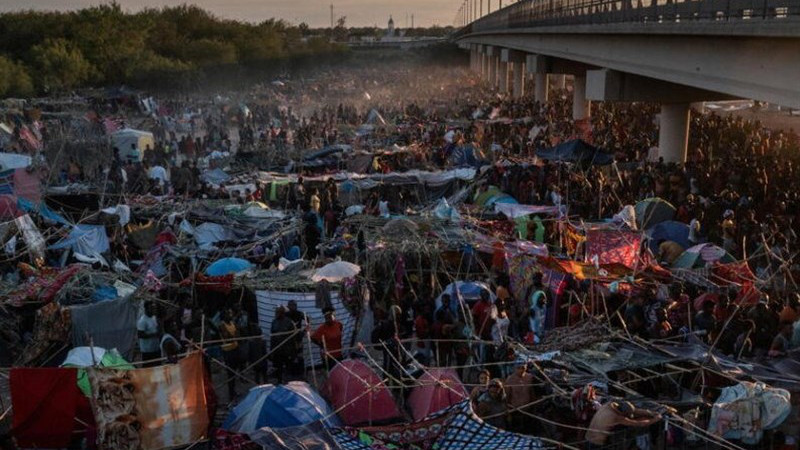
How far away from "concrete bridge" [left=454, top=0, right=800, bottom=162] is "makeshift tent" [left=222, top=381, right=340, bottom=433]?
30.2 feet

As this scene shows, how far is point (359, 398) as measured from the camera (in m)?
9.04

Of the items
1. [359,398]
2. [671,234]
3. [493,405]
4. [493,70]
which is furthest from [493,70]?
[493,405]

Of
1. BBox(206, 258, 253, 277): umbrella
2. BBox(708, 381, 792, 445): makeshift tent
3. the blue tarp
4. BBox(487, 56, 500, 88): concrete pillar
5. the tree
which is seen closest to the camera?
BBox(708, 381, 792, 445): makeshift tent

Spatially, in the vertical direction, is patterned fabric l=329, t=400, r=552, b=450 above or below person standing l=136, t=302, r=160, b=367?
above

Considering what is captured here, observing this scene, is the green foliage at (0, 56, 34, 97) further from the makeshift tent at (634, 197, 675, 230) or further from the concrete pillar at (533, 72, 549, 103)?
the makeshift tent at (634, 197, 675, 230)

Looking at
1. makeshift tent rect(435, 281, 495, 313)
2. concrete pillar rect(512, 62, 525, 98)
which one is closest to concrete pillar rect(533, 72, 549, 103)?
concrete pillar rect(512, 62, 525, 98)

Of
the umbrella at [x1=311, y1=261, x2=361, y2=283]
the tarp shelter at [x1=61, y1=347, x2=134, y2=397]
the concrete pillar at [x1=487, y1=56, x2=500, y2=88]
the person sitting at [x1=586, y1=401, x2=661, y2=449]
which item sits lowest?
the concrete pillar at [x1=487, y1=56, x2=500, y2=88]

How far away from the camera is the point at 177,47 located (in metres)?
79.1

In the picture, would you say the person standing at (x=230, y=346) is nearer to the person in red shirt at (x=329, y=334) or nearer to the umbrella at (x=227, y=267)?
the person in red shirt at (x=329, y=334)

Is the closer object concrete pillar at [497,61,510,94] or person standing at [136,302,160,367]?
person standing at [136,302,160,367]

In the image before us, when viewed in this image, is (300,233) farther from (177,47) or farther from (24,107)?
(177,47)

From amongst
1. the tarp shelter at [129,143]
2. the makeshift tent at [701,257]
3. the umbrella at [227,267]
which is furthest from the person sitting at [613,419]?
the tarp shelter at [129,143]

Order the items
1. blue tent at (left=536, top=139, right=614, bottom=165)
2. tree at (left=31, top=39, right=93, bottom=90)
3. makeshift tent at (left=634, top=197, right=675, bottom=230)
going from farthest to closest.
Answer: tree at (left=31, top=39, right=93, bottom=90), blue tent at (left=536, top=139, right=614, bottom=165), makeshift tent at (left=634, top=197, right=675, bottom=230)

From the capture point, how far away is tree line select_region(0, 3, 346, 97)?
186ft
